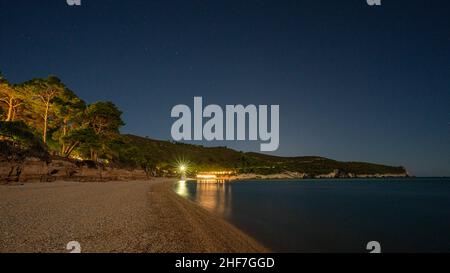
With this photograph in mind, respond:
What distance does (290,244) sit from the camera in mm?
12578

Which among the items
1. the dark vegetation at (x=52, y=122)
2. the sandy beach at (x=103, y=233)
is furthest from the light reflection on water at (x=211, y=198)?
the dark vegetation at (x=52, y=122)

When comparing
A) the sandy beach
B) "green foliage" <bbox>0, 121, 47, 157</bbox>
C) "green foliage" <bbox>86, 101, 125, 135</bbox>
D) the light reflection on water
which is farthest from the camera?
"green foliage" <bbox>86, 101, 125, 135</bbox>

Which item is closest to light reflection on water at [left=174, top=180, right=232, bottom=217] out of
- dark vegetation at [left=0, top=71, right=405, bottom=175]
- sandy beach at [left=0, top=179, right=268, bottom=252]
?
sandy beach at [left=0, top=179, right=268, bottom=252]

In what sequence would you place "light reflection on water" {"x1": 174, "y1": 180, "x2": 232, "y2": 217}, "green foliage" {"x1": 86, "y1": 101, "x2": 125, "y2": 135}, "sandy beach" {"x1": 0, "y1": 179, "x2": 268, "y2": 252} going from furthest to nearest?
"green foliage" {"x1": 86, "y1": 101, "x2": 125, "y2": 135}
"light reflection on water" {"x1": 174, "y1": 180, "x2": 232, "y2": 217}
"sandy beach" {"x1": 0, "y1": 179, "x2": 268, "y2": 252}

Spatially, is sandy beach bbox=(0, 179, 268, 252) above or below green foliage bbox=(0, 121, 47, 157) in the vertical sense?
below

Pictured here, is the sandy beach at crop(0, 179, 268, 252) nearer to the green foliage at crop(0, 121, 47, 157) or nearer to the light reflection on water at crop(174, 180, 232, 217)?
the light reflection on water at crop(174, 180, 232, 217)

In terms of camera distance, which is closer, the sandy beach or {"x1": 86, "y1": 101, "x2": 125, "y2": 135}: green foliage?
the sandy beach

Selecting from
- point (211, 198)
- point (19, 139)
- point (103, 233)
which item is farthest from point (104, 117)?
point (103, 233)

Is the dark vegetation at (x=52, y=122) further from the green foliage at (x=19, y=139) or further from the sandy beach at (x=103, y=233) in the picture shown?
the sandy beach at (x=103, y=233)

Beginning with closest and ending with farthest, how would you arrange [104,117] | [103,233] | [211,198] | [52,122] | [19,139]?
[103,233] → [19,139] → [211,198] → [52,122] → [104,117]

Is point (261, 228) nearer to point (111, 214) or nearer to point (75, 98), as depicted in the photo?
point (111, 214)

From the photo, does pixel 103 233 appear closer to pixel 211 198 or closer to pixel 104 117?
pixel 211 198
